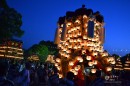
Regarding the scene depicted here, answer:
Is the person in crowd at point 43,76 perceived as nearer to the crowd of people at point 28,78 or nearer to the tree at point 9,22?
the crowd of people at point 28,78

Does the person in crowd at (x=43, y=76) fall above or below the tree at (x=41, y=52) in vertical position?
below

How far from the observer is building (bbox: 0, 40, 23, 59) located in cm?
3718

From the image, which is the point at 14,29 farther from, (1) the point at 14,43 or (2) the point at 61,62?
(1) the point at 14,43

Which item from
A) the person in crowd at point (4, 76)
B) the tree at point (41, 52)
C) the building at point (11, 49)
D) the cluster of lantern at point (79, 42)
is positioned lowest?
the person in crowd at point (4, 76)

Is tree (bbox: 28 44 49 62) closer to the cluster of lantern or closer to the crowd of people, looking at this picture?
the crowd of people

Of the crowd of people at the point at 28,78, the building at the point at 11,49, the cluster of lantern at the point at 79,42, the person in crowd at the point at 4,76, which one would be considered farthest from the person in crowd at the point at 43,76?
the building at the point at 11,49

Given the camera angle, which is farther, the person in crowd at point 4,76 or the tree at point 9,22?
the tree at point 9,22

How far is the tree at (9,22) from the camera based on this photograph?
22.9 metres

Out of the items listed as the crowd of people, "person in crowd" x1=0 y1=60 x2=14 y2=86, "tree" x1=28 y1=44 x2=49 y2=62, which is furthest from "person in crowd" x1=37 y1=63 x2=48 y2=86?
"tree" x1=28 y1=44 x2=49 y2=62

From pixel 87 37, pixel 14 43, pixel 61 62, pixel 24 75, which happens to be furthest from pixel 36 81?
pixel 14 43

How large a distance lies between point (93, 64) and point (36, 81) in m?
4.55

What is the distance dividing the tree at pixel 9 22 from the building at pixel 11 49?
9753 millimetres

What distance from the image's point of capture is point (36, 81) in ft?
56.6

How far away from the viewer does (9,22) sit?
2498cm
